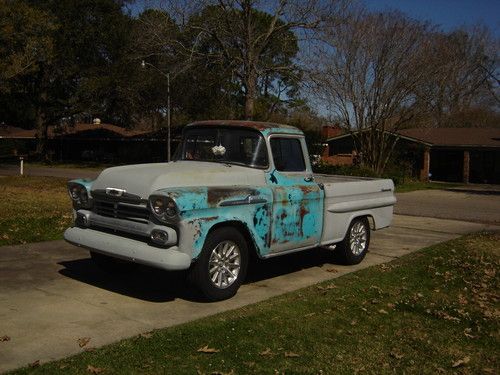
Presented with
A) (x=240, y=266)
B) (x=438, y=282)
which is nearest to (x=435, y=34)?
(x=438, y=282)

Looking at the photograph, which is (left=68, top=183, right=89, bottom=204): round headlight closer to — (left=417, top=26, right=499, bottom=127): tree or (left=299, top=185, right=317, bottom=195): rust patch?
(left=299, top=185, right=317, bottom=195): rust patch

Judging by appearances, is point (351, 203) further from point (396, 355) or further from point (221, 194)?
point (396, 355)

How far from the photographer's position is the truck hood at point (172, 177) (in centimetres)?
618

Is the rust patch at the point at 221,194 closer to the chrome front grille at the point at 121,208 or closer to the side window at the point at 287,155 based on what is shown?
the chrome front grille at the point at 121,208

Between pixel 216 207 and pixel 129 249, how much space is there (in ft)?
3.27

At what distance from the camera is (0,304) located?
5.92m

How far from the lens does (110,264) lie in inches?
288

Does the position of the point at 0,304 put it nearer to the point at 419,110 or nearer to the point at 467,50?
the point at 419,110

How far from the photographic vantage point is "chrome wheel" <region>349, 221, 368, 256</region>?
28.4ft

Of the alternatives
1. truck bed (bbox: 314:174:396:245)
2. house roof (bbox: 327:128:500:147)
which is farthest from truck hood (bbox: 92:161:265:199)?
house roof (bbox: 327:128:500:147)

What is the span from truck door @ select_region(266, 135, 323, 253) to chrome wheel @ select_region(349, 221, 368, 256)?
1.11 m

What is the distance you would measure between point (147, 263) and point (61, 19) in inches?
1524

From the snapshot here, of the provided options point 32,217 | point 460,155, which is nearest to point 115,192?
point 32,217

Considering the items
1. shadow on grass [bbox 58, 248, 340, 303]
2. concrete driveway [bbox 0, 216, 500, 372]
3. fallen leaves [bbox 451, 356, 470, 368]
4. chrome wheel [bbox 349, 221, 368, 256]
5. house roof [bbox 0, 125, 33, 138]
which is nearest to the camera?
fallen leaves [bbox 451, 356, 470, 368]
